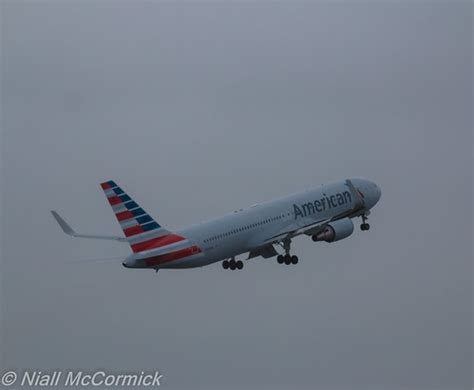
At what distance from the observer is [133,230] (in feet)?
257

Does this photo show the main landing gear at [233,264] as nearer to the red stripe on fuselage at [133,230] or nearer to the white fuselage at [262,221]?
the white fuselage at [262,221]

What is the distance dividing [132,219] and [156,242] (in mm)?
2125

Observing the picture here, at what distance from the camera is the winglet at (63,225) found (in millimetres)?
79562

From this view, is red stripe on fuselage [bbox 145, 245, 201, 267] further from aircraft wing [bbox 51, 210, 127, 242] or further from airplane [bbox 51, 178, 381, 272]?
aircraft wing [bbox 51, 210, 127, 242]

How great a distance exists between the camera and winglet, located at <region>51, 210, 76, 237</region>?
79562 mm

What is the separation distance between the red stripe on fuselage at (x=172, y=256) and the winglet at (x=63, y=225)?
565cm

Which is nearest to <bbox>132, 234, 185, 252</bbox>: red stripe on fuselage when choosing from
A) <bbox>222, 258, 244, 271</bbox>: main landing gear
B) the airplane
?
the airplane

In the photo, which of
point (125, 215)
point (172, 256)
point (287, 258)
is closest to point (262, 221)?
point (287, 258)

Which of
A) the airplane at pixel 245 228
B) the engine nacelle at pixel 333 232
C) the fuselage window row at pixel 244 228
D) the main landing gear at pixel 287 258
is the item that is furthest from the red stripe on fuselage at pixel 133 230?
the engine nacelle at pixel 333 232

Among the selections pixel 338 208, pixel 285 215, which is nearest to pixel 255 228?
pixel 285 215

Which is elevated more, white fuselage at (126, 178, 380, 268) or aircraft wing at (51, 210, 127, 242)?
white fuselage at (126, 178, 380, 268)

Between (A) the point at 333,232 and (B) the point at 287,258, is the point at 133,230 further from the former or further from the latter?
(A) the point at 333,232

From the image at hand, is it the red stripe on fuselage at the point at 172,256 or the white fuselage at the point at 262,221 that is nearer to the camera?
the red stripe on fuselage at the point at 172,256

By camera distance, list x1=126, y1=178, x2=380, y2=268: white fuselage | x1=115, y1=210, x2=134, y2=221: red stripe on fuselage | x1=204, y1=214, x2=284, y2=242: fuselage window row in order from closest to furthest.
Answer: x1=115, y1=210, x2=134, y2=221: red stripe on fuselage
x1=126, y1=178, x2=380, y2=268: white fuselage
x1=204, y1=214, x2=284, y2=242: fuselage window row
